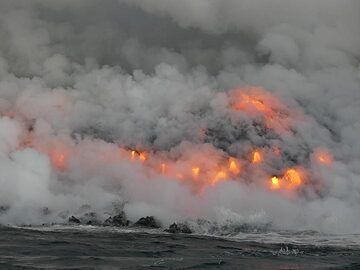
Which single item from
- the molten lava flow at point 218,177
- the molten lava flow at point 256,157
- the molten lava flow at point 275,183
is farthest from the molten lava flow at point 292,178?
the molten lava flow at point 218,177

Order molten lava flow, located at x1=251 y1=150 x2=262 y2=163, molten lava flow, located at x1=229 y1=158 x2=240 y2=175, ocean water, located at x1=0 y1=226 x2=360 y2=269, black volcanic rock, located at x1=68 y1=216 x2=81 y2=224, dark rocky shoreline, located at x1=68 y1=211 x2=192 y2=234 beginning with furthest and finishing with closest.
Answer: molten lava flow, located at x1=251 y1=150 x2=262 y2=163 < molten lava flow, located at x1=229 y1=158 x2=240 y2=175 < black volcanic rock, located at x1=68 y1=216 x2=81 y2=224 < dark rocky shoreline, located at x1=68 y1=211 x2=192 y2=234 < ocean water, located at x1=0 y1=226 x2=360 y2=269

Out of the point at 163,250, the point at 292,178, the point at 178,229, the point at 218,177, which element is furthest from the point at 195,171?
the point at 163,250

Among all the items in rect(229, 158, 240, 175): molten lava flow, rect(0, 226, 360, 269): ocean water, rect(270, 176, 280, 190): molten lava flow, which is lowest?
rect(0, 226, 360, 269): ocean water

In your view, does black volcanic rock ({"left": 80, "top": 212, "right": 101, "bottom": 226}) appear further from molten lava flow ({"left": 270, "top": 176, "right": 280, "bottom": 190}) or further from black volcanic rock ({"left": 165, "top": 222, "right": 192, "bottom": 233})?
molten lava flow ({"left": 270, "top": 176, "right": 280, "bottom": 190})

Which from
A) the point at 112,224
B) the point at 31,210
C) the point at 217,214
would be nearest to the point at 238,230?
the point at 217,214

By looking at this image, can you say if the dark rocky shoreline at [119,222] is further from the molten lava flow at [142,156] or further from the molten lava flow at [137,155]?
the molten lava flow at [142,156]

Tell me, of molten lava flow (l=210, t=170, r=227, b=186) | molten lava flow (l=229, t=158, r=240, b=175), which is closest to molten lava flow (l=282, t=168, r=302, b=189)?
molten lava flow (l=229, t=158, r=240, b=175)
